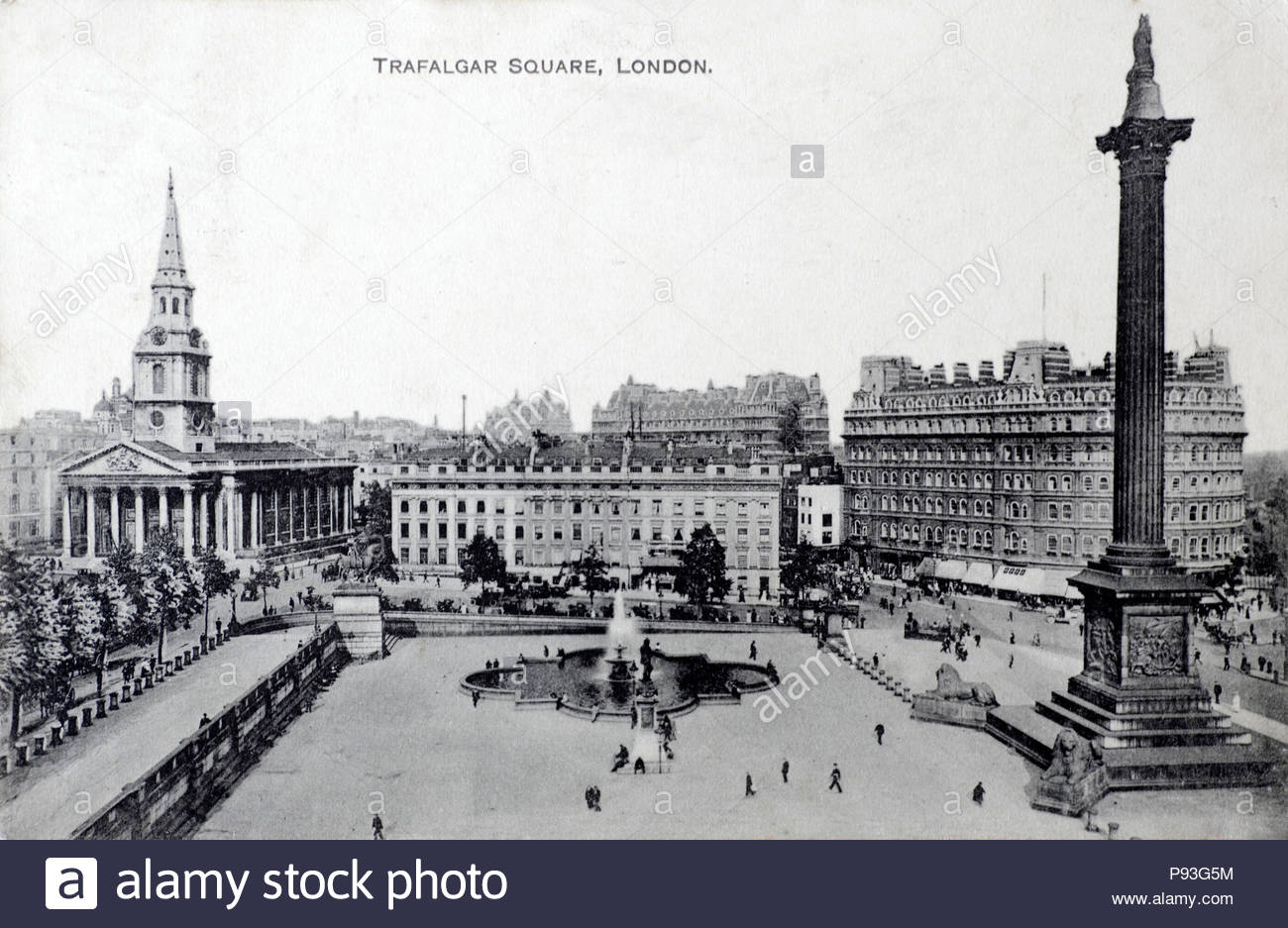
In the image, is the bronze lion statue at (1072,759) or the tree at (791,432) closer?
the bronze lion statue at (1072,759)

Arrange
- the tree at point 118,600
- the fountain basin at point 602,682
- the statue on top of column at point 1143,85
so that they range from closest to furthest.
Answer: the statue on top of column at point 1143,85 → the tree at point 118,600 → the fountain basin at point 602,682

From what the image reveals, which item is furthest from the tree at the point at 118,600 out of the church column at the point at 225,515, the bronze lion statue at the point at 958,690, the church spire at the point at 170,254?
the bronze lion statue at the point at 958,690

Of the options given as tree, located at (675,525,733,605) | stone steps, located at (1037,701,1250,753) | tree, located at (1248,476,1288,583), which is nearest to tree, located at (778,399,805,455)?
tree, located at (675,525,733,605)

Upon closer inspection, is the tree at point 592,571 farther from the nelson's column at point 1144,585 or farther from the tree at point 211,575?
the nelson's column at point 1144,585

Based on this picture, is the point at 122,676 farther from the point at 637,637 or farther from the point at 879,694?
the point at 879,694

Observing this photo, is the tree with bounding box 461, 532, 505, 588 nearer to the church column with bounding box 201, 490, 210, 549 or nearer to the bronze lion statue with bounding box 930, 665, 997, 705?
the church column with bounding box 201, 490, 210, 549
